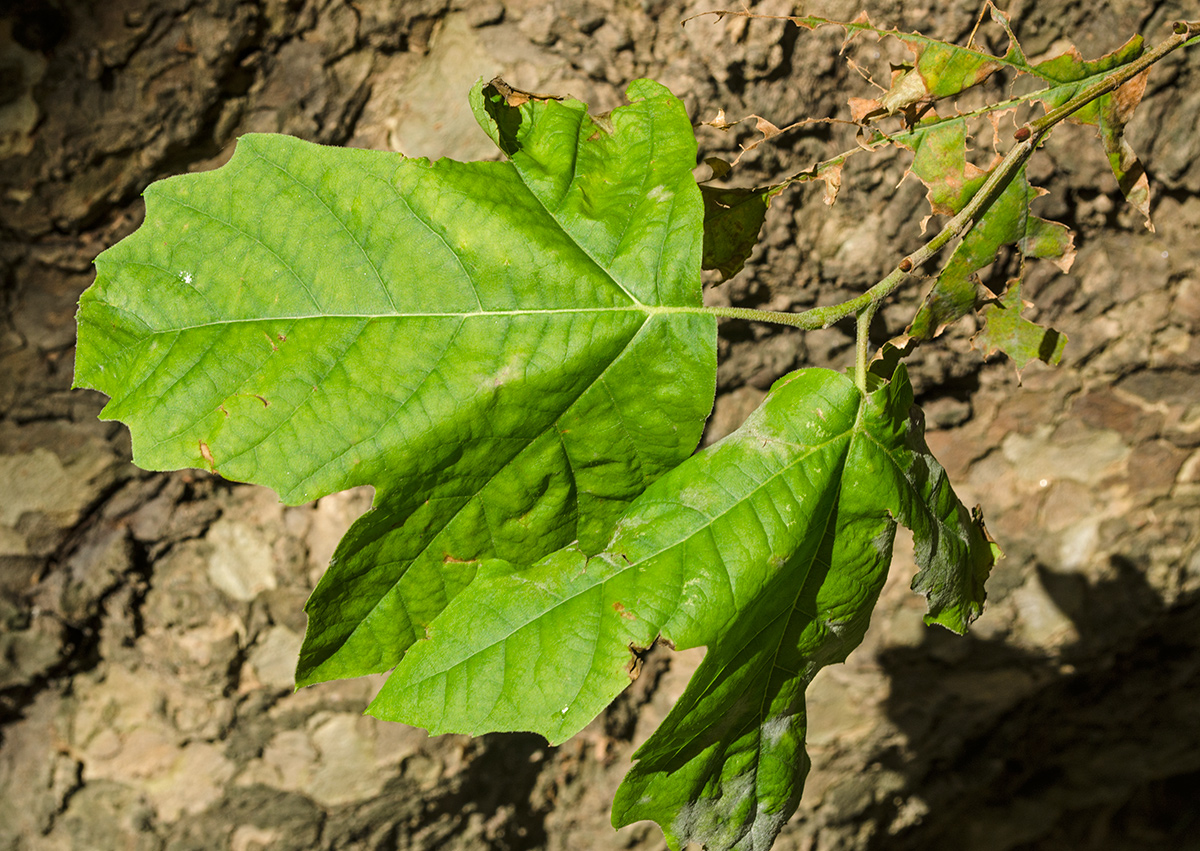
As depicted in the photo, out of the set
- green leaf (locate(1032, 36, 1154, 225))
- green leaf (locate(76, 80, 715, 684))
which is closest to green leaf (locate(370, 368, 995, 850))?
green leaf (locate(76, 80, 715, 684))

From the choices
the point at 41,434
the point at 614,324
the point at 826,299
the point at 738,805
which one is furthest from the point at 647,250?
the point at 41,434

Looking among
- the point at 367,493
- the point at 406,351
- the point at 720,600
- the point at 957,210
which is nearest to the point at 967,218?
the point at 957,210

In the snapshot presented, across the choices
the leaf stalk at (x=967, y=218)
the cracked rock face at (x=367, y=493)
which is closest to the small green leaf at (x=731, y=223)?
the leaf stalk at (x=967, y=218)

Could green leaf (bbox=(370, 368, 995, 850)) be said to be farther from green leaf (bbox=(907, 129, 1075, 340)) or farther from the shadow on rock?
the shadow on rock

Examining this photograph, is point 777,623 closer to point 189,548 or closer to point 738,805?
point 738,805

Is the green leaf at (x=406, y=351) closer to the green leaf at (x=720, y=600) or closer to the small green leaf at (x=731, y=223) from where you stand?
the green leaf at (x=720, y=600)

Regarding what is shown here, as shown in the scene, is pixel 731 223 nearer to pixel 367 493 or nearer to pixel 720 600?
pixel 720 600
